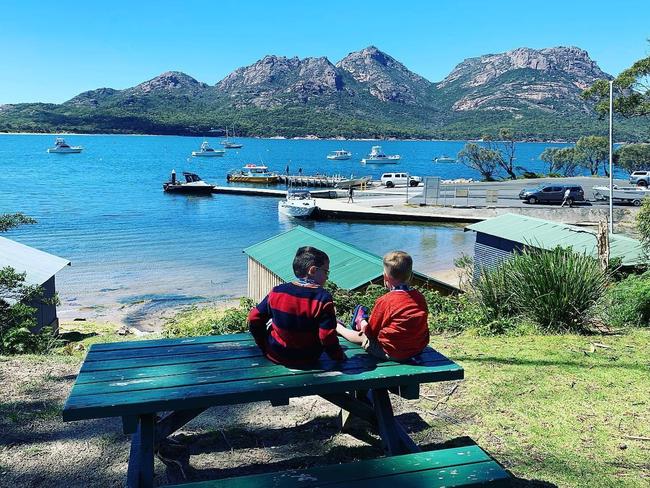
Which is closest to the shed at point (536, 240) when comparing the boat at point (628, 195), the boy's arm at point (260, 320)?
the boy's arm at point (260, 320)

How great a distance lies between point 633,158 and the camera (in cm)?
6475

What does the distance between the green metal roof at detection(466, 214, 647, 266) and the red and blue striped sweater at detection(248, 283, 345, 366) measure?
359 inches

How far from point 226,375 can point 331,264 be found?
908 cm

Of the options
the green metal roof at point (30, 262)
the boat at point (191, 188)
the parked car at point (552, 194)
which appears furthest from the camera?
the boat at point (191, 188)

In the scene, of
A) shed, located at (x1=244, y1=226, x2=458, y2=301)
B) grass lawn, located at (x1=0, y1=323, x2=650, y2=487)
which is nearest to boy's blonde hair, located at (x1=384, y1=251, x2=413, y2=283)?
grass lawn, located at (x1=0, y1=323, x2=650, y2=487)

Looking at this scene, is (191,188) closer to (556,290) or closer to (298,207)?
(298,207)

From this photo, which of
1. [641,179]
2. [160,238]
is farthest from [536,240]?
[641,179]

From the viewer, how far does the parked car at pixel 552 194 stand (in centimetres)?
3982

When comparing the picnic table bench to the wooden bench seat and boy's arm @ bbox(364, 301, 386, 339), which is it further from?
boy's arm @ bbox(364, 301, 386, 339)

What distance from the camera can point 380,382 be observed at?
3.33 meters

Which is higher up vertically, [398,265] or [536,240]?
[398,265]

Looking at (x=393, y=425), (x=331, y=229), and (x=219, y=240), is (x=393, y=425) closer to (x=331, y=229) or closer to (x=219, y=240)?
(x=219, y=240)

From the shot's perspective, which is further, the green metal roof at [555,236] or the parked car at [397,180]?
the parked car at [397,180]

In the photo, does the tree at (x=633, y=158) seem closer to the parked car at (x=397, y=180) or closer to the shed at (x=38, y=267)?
the parked car at (x=397, y=180)
